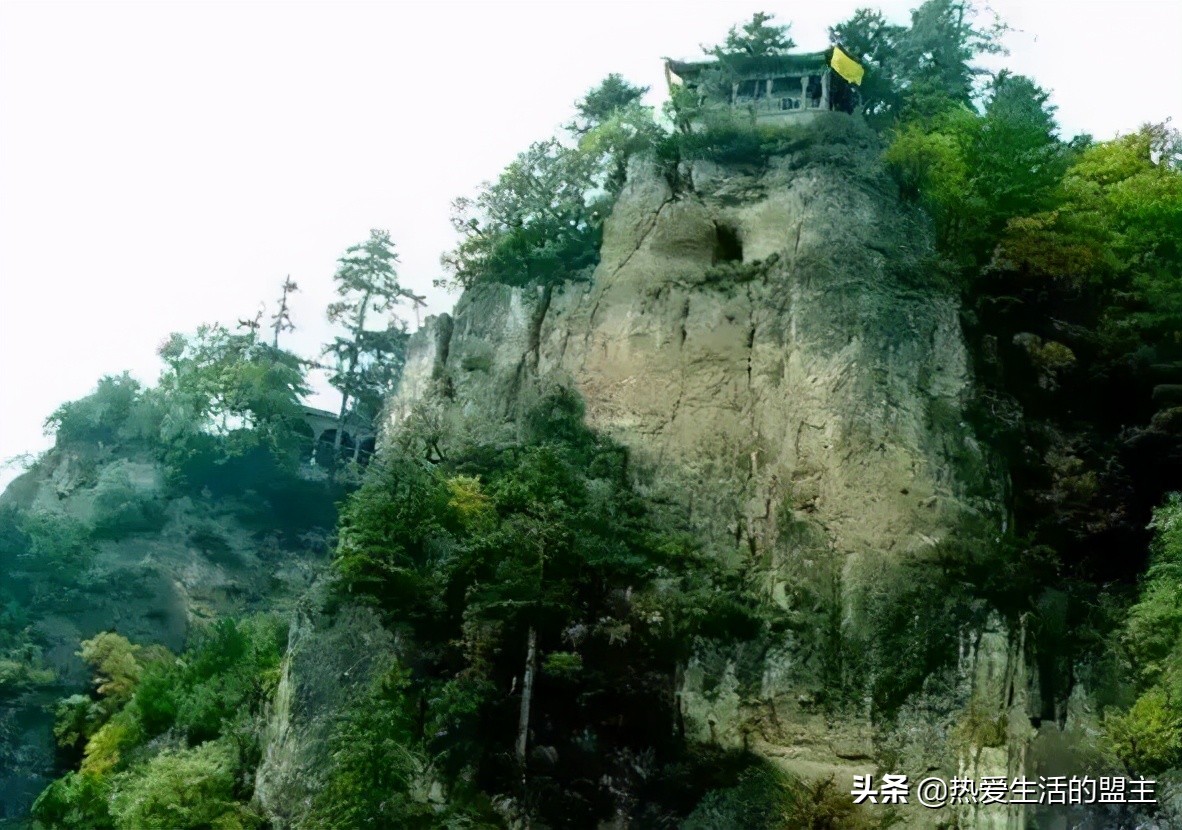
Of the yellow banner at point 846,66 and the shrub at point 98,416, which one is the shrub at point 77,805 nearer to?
the shrub at point 98,416

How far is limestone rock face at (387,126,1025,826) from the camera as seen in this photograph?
65.2 feet

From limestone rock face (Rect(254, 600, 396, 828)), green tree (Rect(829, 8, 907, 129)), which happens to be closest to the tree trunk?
limestone rock face (Rect(254, 600, 396, 828))

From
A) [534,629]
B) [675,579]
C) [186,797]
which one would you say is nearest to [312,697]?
[186,797]

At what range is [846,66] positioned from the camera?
94.5 feet

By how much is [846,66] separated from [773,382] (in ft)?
35.0

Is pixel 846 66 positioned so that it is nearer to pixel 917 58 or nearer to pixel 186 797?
pixel 917 58

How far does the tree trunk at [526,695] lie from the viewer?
19.4 m

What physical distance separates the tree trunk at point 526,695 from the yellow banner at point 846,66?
56.8 ft

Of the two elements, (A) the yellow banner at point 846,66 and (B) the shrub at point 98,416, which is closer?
(A) the yellow banner at point 846,66

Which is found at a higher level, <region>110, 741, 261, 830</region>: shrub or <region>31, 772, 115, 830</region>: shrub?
<region>110, 741, 261, 830</region>: shrub

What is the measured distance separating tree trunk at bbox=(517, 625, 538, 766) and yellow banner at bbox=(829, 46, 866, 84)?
56.8 feet

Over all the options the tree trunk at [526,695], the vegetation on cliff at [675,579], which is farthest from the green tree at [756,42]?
the tree trunk at [526,695]

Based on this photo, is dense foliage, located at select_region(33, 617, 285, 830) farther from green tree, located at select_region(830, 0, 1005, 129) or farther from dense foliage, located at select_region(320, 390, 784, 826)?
green tree, located at select_region(830, 0, 1005, 129)

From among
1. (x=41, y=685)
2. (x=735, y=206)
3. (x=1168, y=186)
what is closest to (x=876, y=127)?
(x=735, y=206)
